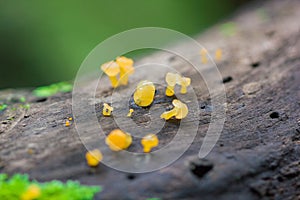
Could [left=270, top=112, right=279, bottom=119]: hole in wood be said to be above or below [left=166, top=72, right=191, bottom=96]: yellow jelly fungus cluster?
above

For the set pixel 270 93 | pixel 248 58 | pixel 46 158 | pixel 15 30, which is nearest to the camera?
pixel 46 158

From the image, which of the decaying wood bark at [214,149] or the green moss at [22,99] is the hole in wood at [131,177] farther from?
the green moss at [22,99]

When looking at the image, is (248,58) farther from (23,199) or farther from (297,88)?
(23,199)

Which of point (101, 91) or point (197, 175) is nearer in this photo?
point (197, 175)

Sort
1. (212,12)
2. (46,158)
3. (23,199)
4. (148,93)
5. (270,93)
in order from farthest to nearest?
(212,12) → (270,93) → (148,93) → (46,158) → (23,199)

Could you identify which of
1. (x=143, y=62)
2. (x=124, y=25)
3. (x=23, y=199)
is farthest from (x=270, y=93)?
(x=124, y=25)

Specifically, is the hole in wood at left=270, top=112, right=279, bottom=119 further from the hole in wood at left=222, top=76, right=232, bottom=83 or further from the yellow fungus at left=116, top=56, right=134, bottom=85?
the yellow fungus at left=116, top=56, right=134, bottom=85

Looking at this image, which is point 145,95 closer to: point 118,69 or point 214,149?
point 118,69

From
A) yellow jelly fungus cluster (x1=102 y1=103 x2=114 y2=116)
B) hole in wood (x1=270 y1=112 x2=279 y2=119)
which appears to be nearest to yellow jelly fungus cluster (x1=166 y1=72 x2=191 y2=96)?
yellow jelly fungus cluster (x1=102 y1=103 x2=114 y2=116)
